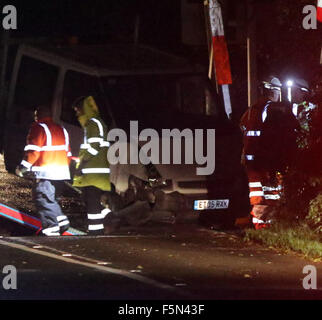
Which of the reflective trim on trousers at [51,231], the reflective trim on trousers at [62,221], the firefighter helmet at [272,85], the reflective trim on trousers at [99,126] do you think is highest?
the firefighter helmet at [272,85]

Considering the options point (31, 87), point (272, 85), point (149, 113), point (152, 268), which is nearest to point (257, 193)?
point (272, 85)

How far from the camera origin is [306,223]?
14.0 meters

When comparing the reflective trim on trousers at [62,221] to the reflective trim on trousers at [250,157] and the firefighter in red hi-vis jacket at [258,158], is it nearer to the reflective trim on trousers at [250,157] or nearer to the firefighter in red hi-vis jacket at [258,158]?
the firefighter in red hi-vis jacket at [258,158]

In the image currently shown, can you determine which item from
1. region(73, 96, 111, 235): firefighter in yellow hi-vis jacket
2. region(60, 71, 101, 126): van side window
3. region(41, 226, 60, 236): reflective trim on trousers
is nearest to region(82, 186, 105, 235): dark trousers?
region(73, 96, 111, 235): firefighter in yellow hi-vis jacket

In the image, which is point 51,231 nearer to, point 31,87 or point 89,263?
point 89,263

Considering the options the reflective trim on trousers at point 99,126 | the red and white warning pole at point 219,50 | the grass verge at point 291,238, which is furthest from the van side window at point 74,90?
the grass verge at point 291,238

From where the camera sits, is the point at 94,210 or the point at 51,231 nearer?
the point at 51,231

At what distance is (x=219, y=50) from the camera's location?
18.4 m

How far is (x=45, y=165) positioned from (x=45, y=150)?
193mm

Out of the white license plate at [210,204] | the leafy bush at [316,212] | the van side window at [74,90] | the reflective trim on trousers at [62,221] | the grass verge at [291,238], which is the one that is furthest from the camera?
the van side window at [74,90]

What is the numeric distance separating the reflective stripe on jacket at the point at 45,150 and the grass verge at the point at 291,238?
263cm

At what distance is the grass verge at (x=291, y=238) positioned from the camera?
1283 cm

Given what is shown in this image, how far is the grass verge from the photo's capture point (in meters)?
12.8

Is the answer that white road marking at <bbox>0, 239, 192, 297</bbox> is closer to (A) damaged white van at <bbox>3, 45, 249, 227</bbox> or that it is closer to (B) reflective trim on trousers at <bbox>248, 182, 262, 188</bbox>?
(A) damaged white van at <bbox>3, 45, 249, 227</bbox>
